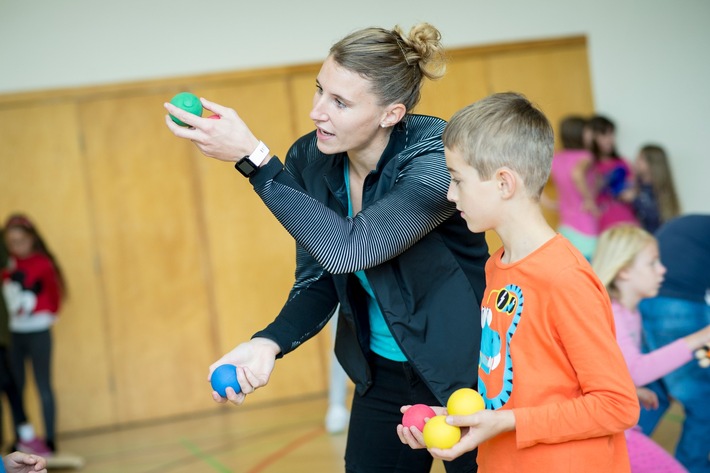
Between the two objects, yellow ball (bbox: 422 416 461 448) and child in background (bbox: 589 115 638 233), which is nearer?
yellow ball (bbox: 422 416 461 448)

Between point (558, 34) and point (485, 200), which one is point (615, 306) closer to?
point (485, 200)

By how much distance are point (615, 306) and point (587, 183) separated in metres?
3.48

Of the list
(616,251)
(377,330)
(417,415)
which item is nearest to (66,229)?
(616,251)

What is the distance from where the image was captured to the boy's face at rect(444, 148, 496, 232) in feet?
6.05

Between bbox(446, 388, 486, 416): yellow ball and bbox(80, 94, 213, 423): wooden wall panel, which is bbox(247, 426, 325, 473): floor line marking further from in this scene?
bbox(446, 388, 486, 416): yellow ball

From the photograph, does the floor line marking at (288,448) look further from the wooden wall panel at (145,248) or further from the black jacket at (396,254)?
the black jacket at (396,254)

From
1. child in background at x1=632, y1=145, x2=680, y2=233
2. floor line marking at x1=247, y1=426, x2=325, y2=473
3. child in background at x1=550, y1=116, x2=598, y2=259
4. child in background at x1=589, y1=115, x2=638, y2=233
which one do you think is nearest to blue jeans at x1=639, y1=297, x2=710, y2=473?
floor line marking at x1=247, y1=426, x2=325, y2=473

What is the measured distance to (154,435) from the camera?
20.3ft

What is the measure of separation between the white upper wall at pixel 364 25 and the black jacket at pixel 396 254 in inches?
183

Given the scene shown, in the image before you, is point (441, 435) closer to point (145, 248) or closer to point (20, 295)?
point (20, 295)

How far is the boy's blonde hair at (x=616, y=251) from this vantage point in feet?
11.1

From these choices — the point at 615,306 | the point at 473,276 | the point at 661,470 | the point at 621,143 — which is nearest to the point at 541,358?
the point at 473,276

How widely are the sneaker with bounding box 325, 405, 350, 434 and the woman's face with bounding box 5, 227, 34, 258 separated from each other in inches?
89.5

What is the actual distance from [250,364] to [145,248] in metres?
4.73
